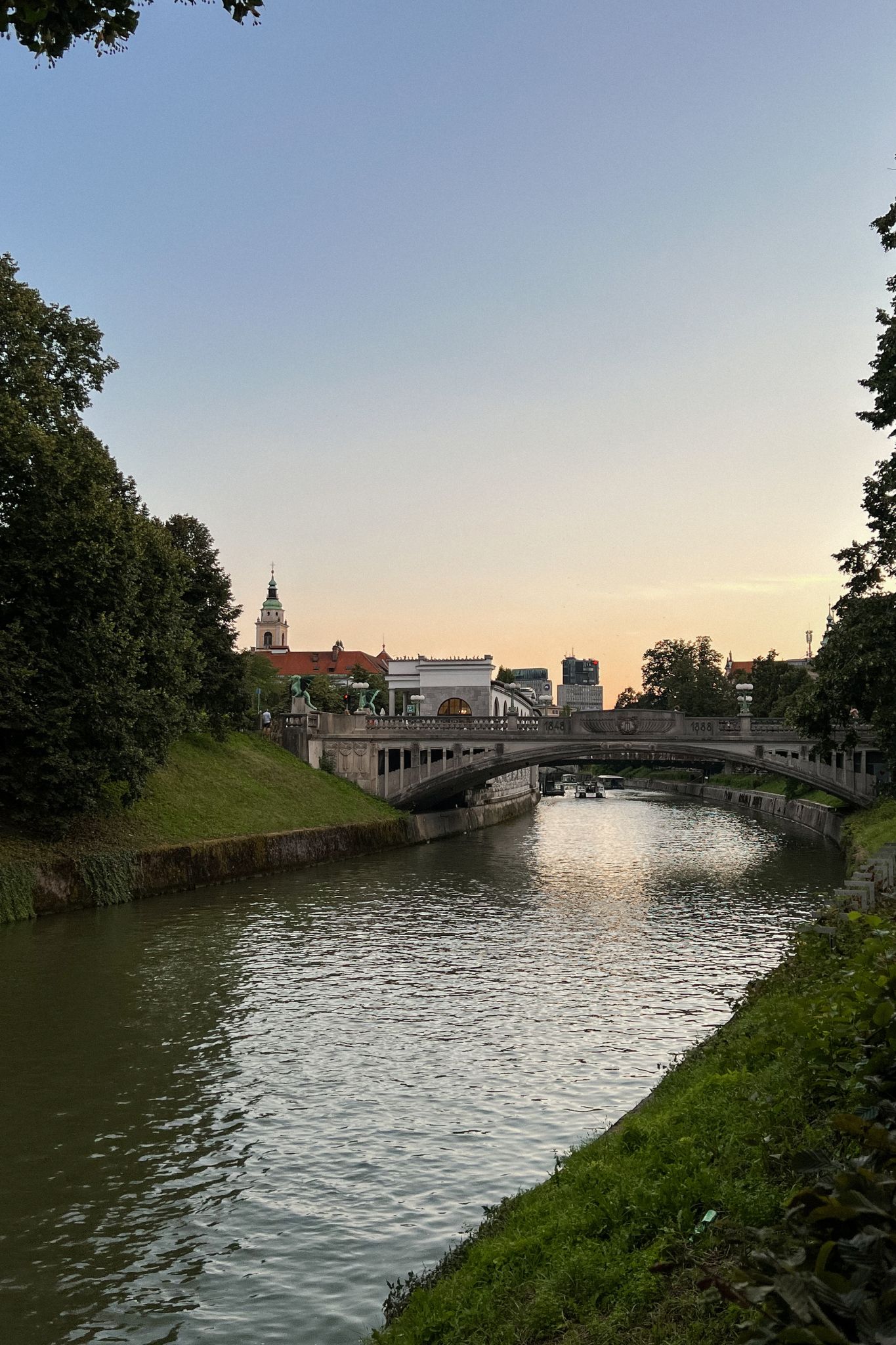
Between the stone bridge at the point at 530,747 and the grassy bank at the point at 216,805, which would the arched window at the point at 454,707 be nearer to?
the stone bridge at the point at 530,747

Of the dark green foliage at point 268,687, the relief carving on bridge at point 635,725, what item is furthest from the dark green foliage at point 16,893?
the dark green foliage at point 268,687

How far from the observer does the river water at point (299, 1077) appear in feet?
32.3

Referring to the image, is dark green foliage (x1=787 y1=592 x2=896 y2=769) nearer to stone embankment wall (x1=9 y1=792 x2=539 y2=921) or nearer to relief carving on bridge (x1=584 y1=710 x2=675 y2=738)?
relief carving on bridge (x1=584 y1=710 x2=675 y2=738)

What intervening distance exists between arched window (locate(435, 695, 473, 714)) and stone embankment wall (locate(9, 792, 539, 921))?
28238 mm

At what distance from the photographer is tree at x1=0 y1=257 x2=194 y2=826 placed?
94.7 ft

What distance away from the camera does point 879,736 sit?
33406 mm

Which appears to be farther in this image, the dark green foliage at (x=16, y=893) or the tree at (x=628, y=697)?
the tree at (x=628, y=697)

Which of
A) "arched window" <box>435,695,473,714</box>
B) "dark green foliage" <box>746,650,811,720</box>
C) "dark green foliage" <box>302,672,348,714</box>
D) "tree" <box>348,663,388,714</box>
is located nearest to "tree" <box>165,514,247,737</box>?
"arched window" <box>435,695,473,714</box>

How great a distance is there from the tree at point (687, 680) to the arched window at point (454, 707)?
44.3m

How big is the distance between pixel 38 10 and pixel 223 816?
3337 centimetres

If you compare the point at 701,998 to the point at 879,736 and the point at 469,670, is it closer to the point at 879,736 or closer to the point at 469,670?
the point at 879,736

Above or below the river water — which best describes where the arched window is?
above

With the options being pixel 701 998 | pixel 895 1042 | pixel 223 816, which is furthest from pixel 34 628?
pixel 895 1042

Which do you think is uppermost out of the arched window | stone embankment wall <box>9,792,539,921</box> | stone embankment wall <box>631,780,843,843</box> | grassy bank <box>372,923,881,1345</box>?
the arched window
